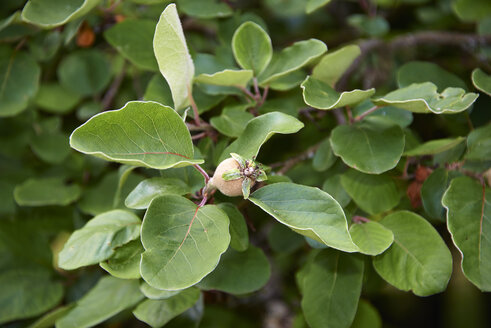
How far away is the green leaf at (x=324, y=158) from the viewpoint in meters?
0.85

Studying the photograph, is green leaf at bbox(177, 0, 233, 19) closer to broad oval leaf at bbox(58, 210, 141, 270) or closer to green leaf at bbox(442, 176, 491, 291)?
broad oval leaf at bbox(58, 210, 141, 270)

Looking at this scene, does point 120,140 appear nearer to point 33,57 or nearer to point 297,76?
point 297,76

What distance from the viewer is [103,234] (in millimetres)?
739

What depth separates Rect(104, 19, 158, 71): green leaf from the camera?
0.90m

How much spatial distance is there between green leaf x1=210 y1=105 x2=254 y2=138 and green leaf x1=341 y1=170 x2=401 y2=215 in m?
0.21

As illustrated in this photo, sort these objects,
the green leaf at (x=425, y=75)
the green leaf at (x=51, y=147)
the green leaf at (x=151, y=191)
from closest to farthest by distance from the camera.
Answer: the green leaf at (x=151, y=191)
the green leaf at (x=425, y=75)
the green leaf at (x=51, y=147)

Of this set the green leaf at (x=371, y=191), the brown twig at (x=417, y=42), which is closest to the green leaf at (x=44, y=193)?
the green leaf at (x=371, y=191)

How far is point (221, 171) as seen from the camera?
66 cm

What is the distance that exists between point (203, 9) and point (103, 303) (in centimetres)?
63

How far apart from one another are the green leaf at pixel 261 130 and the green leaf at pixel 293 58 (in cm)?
12

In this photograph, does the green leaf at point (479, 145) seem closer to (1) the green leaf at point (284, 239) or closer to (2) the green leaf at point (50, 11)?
(1) the green leaf at point (284, 239)

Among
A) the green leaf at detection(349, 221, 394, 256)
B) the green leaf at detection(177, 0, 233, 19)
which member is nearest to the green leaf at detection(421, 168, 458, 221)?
the green leaf at detection(349, 221, 394, 256)

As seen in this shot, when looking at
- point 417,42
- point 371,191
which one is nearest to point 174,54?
point 371,191

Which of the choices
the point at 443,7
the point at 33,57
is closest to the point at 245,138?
the point at 33,57
